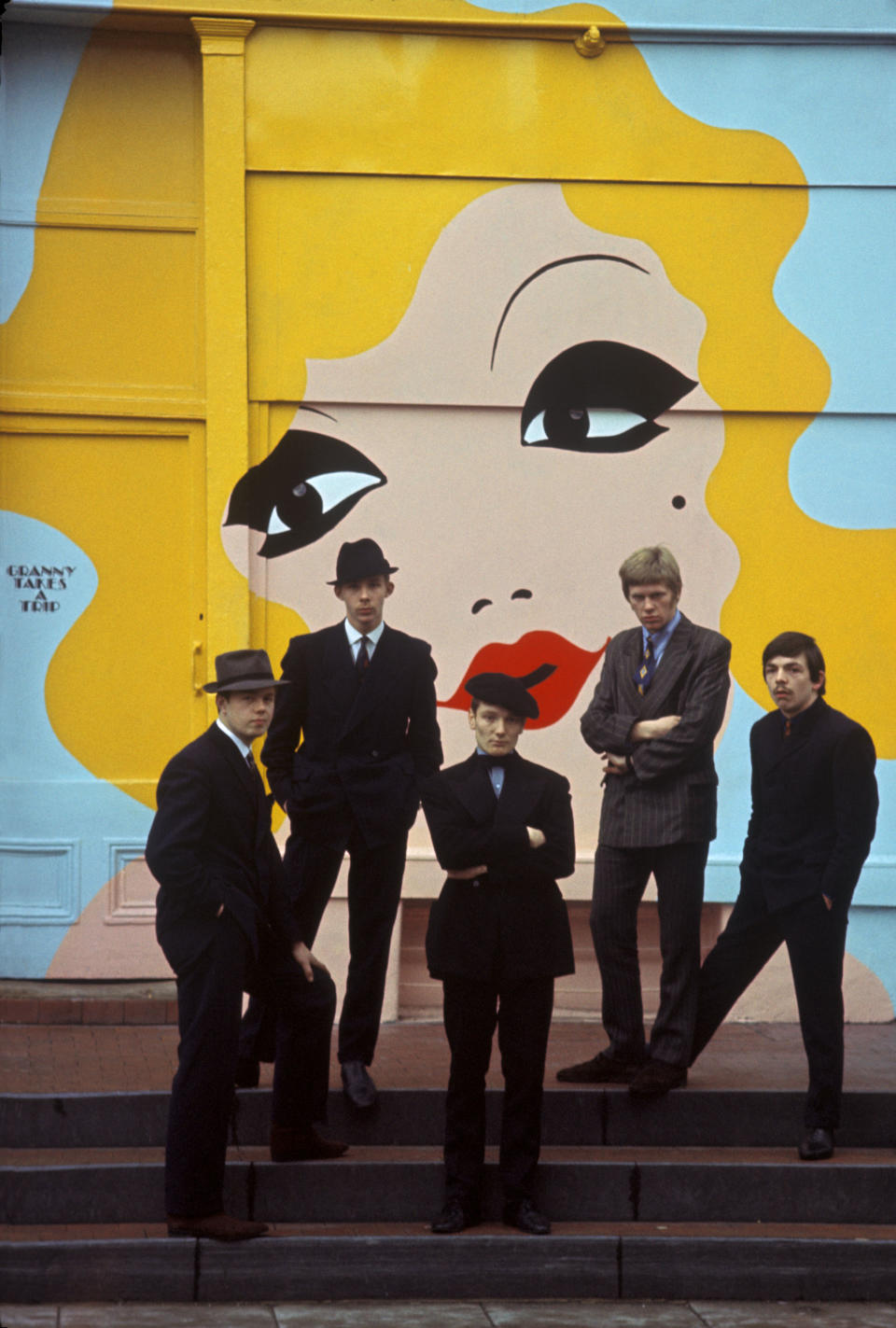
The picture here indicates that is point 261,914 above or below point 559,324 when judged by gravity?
below

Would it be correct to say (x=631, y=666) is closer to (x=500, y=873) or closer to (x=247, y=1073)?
(x=500, y=873)

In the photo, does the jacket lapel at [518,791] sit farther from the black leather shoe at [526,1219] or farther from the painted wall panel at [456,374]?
the painted wall panel at [456,374]

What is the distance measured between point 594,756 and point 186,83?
3.92 metres

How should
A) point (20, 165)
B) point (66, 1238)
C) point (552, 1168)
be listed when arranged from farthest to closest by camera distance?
point (20, 165) → point (552, 1168) → point (66, 1238)

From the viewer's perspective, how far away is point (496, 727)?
5.27m

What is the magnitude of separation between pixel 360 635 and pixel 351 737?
43 cm

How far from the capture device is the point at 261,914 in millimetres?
5207

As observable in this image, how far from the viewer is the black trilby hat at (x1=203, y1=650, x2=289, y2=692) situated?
5113mm

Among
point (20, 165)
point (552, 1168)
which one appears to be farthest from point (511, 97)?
point (552, 1168)

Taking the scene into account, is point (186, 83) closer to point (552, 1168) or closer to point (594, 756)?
point (594, 756)

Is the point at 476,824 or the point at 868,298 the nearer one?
the point at 476,824

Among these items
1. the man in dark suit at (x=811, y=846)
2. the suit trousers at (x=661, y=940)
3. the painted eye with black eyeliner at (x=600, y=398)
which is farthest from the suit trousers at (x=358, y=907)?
the painted eye with black eyeliner at (x=600, y=398)

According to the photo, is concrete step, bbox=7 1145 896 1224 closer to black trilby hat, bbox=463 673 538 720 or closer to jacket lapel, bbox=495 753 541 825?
jacket lapel, bbox=495 753 541 825

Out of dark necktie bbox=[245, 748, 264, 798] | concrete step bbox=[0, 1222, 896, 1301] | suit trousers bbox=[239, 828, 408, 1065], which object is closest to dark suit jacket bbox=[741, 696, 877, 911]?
concrete step bbox=[0, 1222, 896, 1301]
